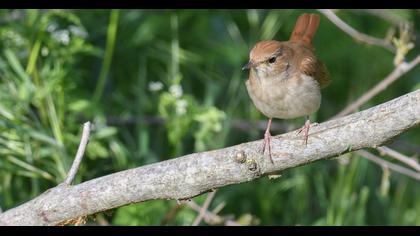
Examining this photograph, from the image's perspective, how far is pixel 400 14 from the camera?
5.95m

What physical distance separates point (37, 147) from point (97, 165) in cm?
58

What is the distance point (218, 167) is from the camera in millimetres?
3023

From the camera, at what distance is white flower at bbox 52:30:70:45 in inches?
173

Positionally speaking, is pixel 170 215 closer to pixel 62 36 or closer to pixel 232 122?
pixel 62 36

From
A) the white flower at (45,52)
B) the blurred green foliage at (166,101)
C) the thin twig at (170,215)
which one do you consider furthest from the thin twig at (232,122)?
the thin twig at (170,215)

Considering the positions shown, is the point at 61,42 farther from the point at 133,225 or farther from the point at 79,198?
the point at 79,198

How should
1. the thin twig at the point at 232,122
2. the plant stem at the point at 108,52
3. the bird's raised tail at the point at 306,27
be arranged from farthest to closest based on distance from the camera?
the thin twig at the point at 232,122, the plant stem at the point at 108,52, the bird's raised tail at the point at 306,27

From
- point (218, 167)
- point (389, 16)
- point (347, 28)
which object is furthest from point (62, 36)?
point (389, 16)

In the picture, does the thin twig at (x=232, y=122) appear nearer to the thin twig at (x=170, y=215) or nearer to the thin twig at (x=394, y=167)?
the thin twig at (x=170, y=215)

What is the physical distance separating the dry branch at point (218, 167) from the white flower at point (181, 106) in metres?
1.44

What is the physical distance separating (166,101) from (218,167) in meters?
1.58

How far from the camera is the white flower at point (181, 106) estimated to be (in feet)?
14.9

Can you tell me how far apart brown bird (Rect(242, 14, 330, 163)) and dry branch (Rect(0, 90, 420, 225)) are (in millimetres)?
999

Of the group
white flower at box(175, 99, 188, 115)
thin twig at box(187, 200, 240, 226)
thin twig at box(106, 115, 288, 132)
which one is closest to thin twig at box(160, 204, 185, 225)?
thin twig at box(187, 200, 240, 226)
